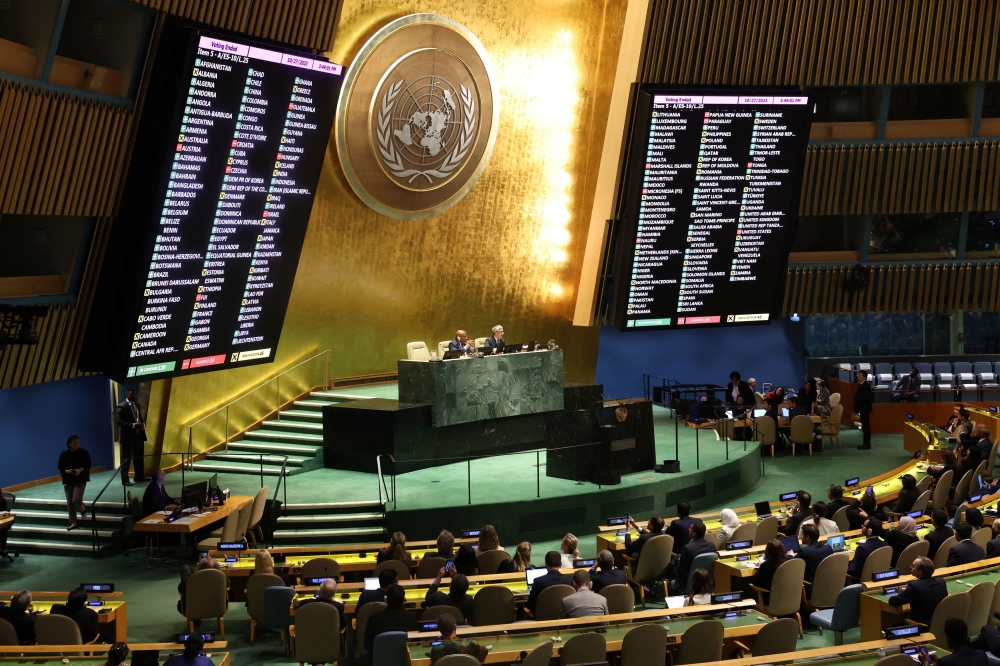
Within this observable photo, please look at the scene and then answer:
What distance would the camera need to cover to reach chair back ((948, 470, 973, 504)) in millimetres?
14737

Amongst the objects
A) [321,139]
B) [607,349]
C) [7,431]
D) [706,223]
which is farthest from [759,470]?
[7,431]

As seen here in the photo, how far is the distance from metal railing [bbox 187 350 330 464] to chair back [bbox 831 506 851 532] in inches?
350

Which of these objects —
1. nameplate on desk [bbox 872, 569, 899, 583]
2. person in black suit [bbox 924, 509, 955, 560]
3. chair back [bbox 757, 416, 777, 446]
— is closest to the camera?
nameplate on desk [bbox 872, 569, 899, 583]

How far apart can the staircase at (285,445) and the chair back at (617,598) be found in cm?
785

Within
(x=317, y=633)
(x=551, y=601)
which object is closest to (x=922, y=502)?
(x=551, y=601)

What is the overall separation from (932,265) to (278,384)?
1213 centimetres

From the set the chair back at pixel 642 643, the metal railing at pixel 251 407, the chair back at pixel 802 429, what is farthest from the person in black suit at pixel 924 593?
the chair back at pixel 802 429

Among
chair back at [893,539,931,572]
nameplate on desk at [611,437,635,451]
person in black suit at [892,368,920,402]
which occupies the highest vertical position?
person in black suit at [892,368,920,402]

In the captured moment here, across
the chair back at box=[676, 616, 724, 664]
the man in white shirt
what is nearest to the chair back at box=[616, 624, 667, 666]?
the chair back at box=[676, 616, 724, 664]

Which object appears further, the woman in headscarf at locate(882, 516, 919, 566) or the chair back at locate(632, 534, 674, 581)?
the chair back at locate(632, 534, 674, 581)

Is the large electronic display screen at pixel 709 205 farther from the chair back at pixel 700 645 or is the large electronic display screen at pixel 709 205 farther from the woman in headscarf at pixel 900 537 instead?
the chair back at pixel 700 645

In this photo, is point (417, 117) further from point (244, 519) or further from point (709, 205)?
point (244, 519)

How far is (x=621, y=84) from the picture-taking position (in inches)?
721

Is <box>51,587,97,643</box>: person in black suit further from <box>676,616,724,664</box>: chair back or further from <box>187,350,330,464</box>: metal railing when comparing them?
<box>187,350,330,464</box>: metal railing
